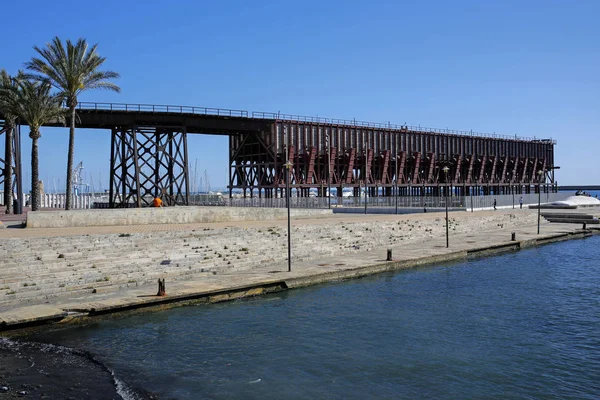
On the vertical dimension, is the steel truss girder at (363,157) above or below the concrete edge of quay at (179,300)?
above

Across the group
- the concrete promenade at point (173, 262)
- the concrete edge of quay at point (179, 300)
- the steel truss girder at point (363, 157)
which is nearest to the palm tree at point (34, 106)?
the concrete promenade at point (173, 262)

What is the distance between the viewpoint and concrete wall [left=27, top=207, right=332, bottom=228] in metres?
29.4

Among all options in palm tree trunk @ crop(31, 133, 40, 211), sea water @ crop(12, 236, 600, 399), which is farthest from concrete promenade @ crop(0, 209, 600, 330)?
palm tree trunk @ crop(31, 133, 40, 211)

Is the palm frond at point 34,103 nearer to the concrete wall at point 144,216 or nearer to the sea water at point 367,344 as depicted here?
the concrete wall at point 144,216

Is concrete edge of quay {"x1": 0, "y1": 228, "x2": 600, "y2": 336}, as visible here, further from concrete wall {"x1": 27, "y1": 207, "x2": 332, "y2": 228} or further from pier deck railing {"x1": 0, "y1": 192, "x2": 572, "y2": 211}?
pier deck railing {"x1": 0, "y1": 192, "x2": 572, "y2": 211}

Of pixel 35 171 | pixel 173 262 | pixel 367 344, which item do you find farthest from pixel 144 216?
pixel 367 344

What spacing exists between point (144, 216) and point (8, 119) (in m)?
20.2

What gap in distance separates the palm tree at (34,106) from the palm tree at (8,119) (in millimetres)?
94

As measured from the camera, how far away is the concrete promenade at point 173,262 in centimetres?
A: 1875

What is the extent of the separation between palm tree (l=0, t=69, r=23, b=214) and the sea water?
1145 inches

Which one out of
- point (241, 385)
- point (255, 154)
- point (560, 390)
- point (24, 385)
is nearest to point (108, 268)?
point (24, 385)

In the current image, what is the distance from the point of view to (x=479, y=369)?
1326 cm

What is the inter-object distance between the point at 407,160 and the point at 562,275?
61.3m

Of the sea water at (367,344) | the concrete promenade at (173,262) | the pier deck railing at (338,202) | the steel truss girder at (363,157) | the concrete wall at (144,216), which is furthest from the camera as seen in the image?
the steel truss girder at (363,157)
